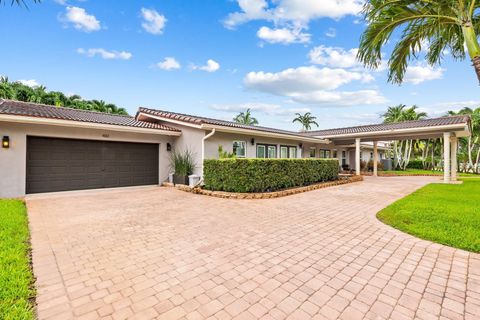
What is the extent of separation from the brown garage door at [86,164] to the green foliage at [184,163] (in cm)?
127

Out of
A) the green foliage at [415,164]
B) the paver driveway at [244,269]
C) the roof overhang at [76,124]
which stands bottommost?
the paver driveway at [244,269]

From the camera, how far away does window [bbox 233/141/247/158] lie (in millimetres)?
13636

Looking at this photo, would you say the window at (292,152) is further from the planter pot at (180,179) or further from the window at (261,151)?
the planter pot at (180,179)

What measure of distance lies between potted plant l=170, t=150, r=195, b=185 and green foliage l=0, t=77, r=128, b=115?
23.3m

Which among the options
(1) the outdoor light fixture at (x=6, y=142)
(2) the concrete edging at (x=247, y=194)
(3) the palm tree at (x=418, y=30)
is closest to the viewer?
(3) the palm tree at (x=418, y=30)

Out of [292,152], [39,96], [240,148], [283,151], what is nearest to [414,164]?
[292,152]

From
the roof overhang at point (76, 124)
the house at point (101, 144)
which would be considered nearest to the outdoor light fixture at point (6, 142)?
the house at point (101, 144)

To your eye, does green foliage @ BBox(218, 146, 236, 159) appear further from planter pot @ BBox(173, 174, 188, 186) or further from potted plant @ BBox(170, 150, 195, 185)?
planter pot @ BBox(173, 174, 188, 186)

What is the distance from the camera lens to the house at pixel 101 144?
9.00m

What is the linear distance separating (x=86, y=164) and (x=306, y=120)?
136ft

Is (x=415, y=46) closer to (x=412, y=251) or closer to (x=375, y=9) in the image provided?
(x=375, y=9)

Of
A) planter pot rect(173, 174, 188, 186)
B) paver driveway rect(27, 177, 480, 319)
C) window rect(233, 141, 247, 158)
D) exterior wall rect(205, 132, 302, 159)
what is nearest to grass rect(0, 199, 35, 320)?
paver driveway rect(27, 177, 480, 319)

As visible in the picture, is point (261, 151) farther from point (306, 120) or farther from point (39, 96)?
point (306, 120)

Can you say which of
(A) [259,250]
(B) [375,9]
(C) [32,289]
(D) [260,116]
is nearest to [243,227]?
(A) [259,250]
